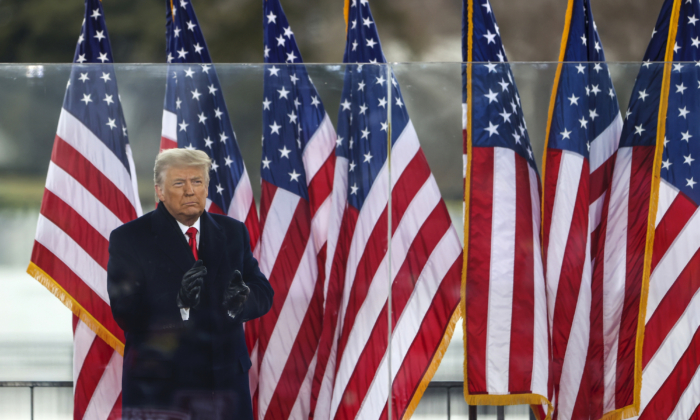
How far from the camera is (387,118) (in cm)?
334

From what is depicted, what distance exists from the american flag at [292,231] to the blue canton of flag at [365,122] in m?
0.12

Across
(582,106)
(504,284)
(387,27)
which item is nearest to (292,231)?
(504,284)

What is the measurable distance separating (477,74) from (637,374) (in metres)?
1.91

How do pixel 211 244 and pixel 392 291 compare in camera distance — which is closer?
pixel 211 244

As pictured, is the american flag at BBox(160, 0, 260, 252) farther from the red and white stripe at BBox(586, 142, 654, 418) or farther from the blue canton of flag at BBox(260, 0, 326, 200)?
the red and white stripe at BBox(586, 142, 654, 418)

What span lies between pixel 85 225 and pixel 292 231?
111cm

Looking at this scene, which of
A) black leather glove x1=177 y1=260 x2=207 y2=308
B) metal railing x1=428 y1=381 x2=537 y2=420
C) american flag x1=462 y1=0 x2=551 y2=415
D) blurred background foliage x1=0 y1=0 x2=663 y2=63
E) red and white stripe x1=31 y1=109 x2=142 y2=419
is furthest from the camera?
blurred background foliage x1=0 y1=0 x2=663 y2=63

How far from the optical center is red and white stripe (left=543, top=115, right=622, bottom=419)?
339cm

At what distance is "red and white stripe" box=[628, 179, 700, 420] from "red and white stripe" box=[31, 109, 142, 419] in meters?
2.92

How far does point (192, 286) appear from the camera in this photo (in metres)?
3.09

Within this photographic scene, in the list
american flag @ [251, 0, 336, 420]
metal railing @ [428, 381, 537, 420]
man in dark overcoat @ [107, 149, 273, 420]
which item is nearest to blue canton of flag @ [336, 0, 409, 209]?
american flag @ [251, 0, 336, 420]

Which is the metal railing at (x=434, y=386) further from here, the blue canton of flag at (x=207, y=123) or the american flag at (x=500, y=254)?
the blue canton of flag at (x=207, y=123)

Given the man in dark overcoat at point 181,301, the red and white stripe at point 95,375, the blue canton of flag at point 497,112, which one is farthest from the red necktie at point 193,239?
the blue canton of flag at point 497,112

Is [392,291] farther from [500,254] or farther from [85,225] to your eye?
[85,225]
